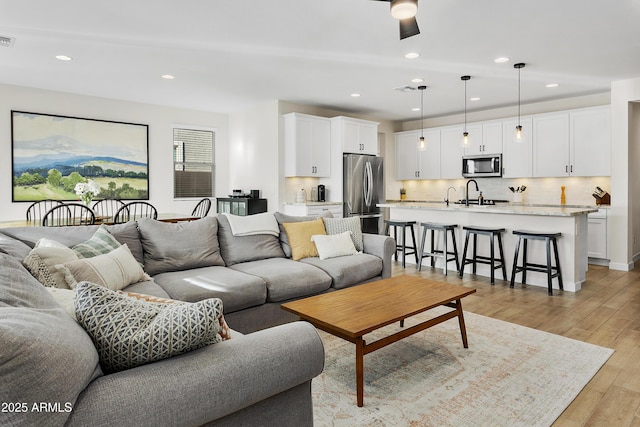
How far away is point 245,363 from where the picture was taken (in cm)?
126

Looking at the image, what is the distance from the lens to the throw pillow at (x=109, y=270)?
7.25 feet

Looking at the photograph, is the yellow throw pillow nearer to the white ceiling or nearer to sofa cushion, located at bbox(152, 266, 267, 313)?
sofa cushion, located at bbox(152, 266, 267, 313)

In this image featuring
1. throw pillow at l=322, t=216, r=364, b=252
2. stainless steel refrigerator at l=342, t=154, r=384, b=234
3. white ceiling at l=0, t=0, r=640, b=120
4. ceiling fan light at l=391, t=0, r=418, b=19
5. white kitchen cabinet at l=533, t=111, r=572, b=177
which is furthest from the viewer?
stainless steel refrigerator at l=342, t=154, r=384, b=234

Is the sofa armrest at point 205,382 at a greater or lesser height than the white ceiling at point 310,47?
lesser

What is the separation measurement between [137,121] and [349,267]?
4.92m

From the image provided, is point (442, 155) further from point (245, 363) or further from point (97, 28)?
point (245, 363)

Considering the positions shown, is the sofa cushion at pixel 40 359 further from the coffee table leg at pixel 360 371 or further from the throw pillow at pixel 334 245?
the throw pillow at pixel 334 245

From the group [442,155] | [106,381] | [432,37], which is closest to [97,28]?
[432,37]

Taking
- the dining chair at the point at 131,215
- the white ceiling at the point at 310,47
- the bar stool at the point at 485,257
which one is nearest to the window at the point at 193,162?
the dining chair at the point at 131,215

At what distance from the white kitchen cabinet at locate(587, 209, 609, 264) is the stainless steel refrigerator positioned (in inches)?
129

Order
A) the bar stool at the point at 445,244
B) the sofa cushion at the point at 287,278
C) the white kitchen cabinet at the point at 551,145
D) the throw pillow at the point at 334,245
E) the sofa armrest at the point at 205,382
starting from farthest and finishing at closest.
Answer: the white kitchen cabinet at the point at 551,145 → the bar stool at the point at 445,244 → the throw pillow at the point at 334,245 → the sofa cushion at the point at 287,278 → the sofa armrest at the point at 205,382

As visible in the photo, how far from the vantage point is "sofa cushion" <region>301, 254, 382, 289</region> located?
3424 mm

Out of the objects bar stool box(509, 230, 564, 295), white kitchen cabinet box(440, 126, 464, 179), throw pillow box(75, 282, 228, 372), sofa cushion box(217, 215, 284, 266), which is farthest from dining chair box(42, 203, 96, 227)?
white kitchen cabinet box(440, 126, 464, 179)

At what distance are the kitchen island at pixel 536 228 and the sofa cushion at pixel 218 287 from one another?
3156 millimetres
